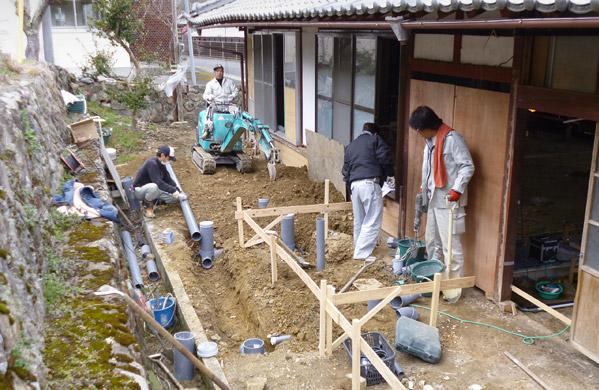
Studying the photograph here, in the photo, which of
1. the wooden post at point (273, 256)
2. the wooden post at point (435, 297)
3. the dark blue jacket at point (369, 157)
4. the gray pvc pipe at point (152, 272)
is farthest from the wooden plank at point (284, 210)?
the wooden post at point (435, 297)

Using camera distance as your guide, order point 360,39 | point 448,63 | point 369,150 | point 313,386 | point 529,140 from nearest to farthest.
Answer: point 313,386, point 448,63, point 369,150, point 360,39, point 529,140

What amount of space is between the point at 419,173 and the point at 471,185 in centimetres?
111

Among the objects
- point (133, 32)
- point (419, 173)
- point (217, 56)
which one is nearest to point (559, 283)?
point (419, 173)

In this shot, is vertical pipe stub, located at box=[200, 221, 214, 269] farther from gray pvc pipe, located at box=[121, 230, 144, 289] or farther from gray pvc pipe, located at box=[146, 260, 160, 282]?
gray pvc pipe, located at box=[121, 230, 144, 289]

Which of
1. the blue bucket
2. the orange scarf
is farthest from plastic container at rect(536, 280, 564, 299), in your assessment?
the blue bucket

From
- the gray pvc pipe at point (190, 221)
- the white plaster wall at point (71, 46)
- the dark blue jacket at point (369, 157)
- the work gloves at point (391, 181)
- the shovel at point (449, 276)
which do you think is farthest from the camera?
the white plaster wall at point (71, 46)

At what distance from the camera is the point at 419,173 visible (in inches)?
283

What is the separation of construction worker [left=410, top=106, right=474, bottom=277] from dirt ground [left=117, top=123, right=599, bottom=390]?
28.7 inches

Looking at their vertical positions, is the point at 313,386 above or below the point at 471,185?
below

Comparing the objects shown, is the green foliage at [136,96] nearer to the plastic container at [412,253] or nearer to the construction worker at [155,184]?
the construction worker at [155,184]

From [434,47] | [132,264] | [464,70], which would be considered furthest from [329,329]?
[434,47]

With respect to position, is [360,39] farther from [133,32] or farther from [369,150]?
[133,32]

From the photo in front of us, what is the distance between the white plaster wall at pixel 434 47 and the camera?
21.0ft

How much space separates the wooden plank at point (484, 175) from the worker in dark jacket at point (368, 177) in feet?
3.79
